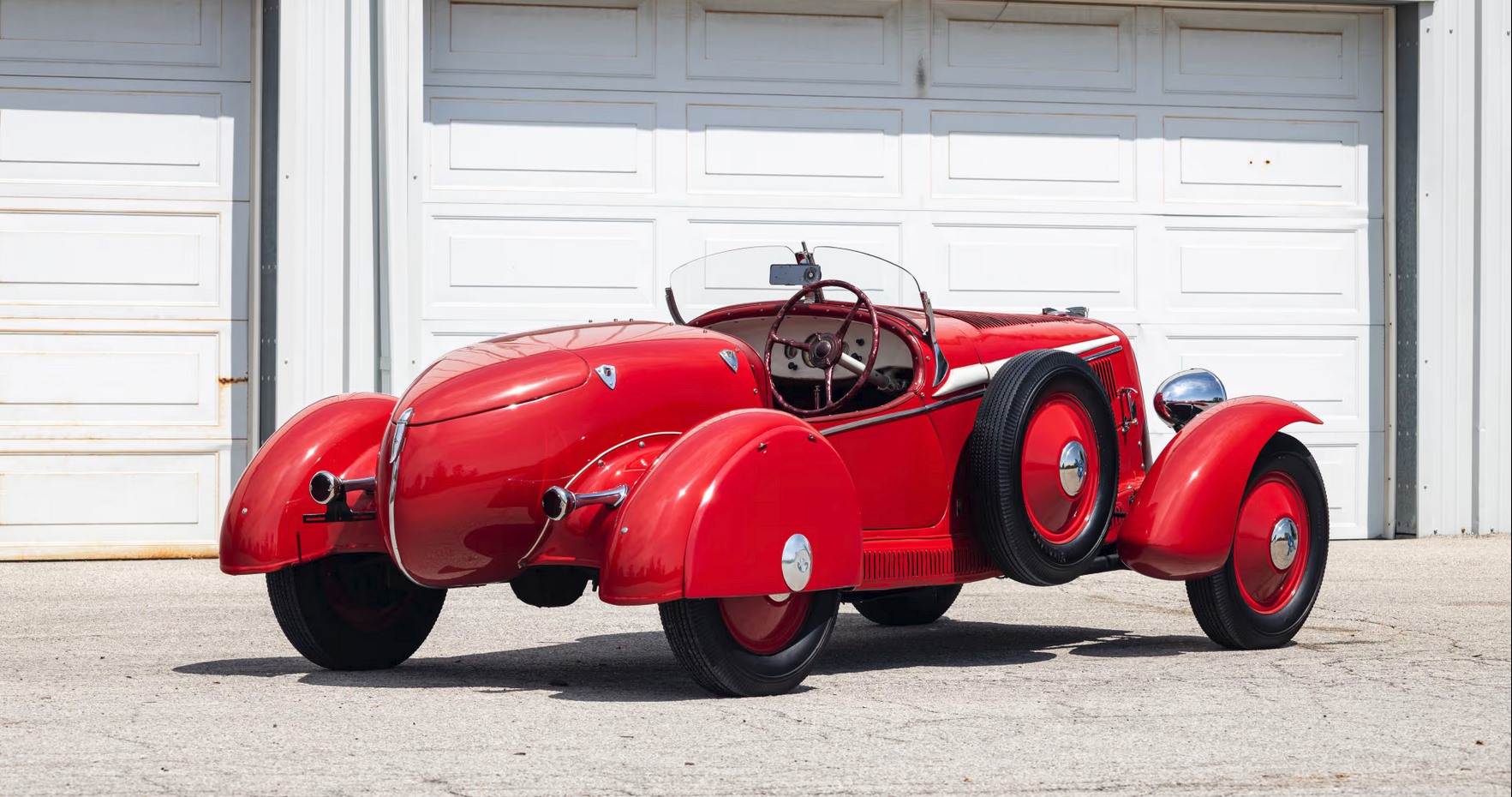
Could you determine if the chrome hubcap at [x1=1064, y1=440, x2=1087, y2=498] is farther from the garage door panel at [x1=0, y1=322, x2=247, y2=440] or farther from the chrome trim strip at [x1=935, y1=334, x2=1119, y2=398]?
the garage door panel at [x1=0, y1=322, x2=247, y2=440]

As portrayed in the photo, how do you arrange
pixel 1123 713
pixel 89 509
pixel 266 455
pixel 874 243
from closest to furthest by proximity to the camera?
pixel 1123 713 → pixel 266 455 → pixel 89 509 → pixel 874 243

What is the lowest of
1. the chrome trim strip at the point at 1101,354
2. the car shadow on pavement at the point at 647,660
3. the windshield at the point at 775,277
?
the car shadow on pavement at the point at 647,660

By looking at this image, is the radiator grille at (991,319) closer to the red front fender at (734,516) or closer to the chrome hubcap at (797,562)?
the red front fender at (734,516)

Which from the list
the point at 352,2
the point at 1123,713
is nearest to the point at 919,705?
the point at 1123,713

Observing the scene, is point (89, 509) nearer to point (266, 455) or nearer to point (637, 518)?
point (266, 455)

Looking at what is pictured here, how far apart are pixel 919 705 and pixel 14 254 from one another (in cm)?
664

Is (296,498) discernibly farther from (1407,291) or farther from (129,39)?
(1407,291)

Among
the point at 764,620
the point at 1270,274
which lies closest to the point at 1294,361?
the point at 1270,274

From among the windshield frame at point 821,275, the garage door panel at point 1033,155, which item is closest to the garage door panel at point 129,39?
the garage door panel at point 1033,155

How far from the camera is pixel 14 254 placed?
9.25m

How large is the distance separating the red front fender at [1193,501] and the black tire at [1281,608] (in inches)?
4.0

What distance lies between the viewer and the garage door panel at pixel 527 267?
9.52 metres

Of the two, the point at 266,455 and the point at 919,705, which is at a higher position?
the point at 266,455

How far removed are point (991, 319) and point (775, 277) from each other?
2.57 feet
